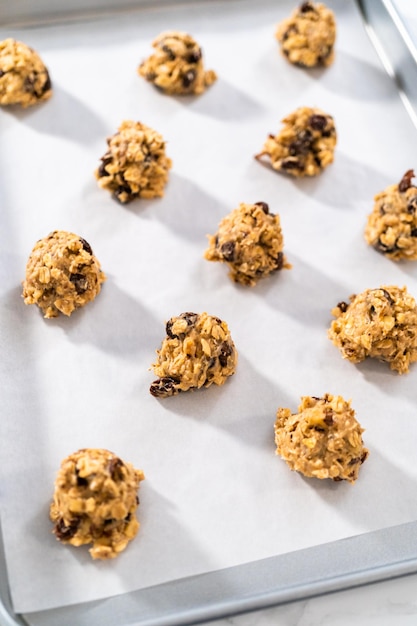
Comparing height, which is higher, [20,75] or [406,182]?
[406,182]

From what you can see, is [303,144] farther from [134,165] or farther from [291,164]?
[134,165]

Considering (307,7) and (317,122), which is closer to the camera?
(317,122)

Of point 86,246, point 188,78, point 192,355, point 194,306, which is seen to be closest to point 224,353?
point 192,355

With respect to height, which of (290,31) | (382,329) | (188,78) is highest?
(290,31)

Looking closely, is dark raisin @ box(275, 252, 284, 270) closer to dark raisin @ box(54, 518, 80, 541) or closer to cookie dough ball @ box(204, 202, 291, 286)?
cookie dough ball @ box(204, 202, 291, 286)

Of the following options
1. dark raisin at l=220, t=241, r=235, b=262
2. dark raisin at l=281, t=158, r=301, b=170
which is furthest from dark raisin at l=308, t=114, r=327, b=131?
dark raisin at l=220, t=241, r=235, b=262

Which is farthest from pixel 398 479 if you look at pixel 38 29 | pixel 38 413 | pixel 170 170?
pixel 38 29

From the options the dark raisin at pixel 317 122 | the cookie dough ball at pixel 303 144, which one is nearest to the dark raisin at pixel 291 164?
the cookie dough ball at pixel 303 144
